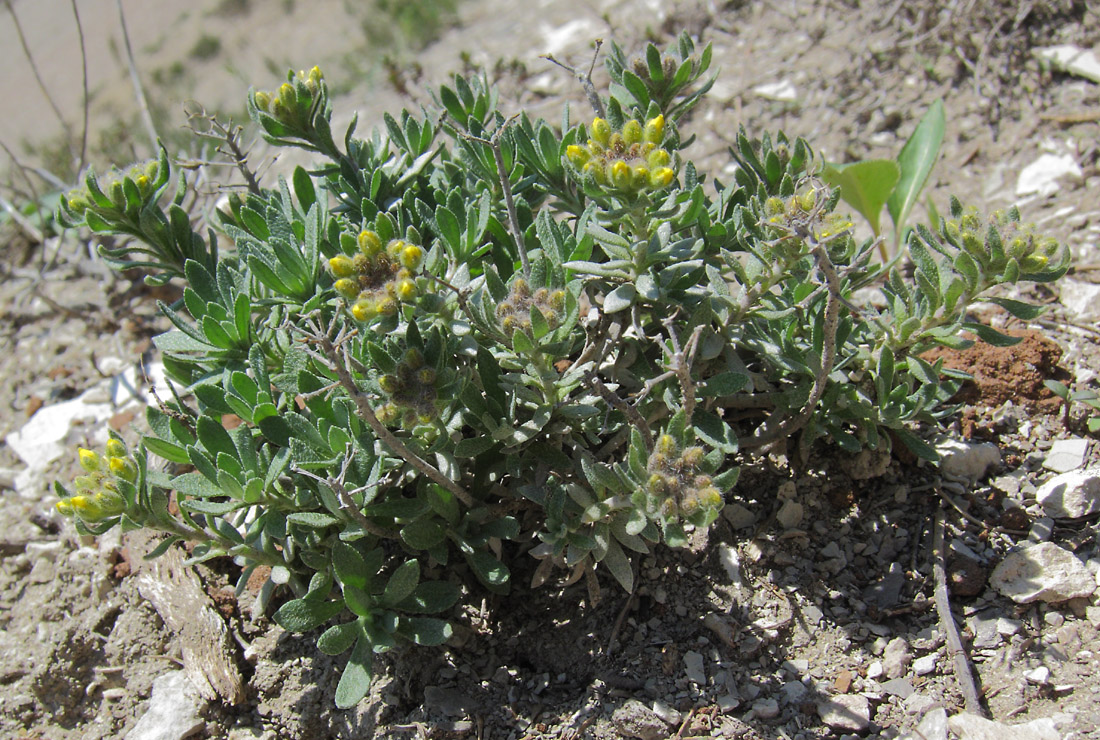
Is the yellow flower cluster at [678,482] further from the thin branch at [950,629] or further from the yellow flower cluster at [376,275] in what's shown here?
the thin branch at [950,629]

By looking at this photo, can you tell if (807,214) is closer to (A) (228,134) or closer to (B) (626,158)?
(B) (626,158)

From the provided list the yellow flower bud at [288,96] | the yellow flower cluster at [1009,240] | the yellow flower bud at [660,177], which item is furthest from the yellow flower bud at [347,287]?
the yellow flower cluster at [1009,240]

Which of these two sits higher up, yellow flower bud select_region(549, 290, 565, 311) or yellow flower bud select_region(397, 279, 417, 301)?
yellow flower bud select_region(397, 279, 417, 301)

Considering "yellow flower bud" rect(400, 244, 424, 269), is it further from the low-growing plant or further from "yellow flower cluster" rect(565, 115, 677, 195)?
"yellow flower cluster" rect(565, 115, 677, 195)

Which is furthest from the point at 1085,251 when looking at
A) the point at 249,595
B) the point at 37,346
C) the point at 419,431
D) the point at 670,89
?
the point at 37,346

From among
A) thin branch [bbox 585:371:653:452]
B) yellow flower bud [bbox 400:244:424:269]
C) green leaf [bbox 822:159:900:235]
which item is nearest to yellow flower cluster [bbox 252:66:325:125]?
yellow flower bud [bbox 400:244:424:269]

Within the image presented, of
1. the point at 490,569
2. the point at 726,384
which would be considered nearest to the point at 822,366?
the point at 726,384

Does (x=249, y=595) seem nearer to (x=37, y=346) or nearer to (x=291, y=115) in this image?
(x=291, y=115)
